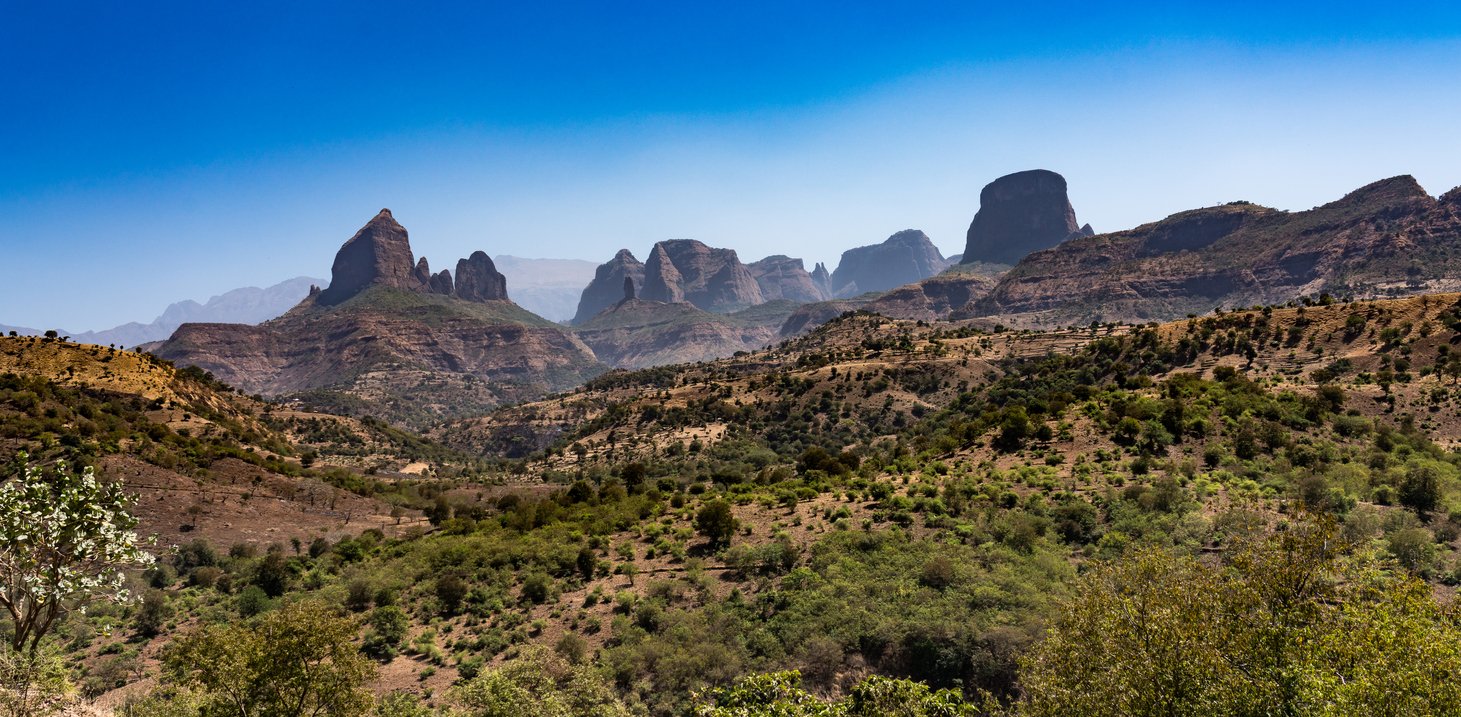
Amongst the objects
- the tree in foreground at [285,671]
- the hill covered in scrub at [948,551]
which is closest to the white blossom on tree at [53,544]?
the tree in foreground at [285,671]

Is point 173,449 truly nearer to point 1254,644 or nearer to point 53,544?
point 53,544

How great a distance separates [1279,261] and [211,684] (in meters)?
251

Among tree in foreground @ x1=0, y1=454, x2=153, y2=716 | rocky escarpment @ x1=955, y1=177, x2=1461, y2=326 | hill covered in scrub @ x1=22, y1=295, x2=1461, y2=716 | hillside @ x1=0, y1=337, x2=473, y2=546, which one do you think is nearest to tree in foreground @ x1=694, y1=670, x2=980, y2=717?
hill covered in scrub @ x1=22, y1=295, x2=1461, y2=716

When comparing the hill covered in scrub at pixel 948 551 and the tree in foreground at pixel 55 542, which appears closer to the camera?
the tree in foreground at pixel 55 542

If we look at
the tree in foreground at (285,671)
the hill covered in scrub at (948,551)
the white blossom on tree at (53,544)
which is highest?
the white blossom on tree at (53,544)

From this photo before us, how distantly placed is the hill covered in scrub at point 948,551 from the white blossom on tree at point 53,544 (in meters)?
8.03

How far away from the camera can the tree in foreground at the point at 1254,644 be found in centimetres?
982

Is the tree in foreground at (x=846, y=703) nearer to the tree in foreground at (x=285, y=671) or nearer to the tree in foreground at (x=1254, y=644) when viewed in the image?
the tree in foreground at (x=1254, y=644)

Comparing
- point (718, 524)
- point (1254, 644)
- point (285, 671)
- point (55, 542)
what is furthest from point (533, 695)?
point (718, 524)

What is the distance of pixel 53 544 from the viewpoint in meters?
10.1

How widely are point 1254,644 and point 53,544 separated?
858 inches

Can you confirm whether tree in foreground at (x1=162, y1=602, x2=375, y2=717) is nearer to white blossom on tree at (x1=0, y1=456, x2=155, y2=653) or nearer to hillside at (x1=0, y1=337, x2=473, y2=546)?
white blossom on tree at (x1=0, y1=456, x2=155, y2=653)

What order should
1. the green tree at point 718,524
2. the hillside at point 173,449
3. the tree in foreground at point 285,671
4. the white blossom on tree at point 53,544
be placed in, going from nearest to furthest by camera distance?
the white blossom on tree at point 53,544 < the tree in foreground at point 285,671 < the green tree at point 718,524 < the hillside at point 173,449

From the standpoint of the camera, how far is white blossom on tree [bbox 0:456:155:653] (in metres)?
9.71
